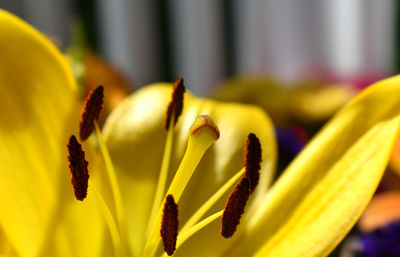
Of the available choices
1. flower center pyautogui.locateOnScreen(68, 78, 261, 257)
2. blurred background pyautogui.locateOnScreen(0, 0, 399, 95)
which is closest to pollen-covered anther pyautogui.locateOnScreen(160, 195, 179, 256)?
flower center pyautogui.locateOnScreen(68, 78, 261, 257)

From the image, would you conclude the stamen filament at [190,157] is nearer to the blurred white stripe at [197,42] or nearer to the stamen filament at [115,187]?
the stamen filament at [115,187]

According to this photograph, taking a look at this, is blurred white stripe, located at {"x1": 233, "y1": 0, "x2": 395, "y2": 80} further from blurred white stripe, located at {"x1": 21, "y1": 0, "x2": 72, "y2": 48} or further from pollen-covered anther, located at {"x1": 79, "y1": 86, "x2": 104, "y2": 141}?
pollen-covered anther, located at {"x1": 79, "y1": 86, "x2": 104, "y2": 141}

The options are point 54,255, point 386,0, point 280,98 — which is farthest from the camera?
point 386,0

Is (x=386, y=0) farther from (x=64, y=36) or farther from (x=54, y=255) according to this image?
(x=54, y=255)

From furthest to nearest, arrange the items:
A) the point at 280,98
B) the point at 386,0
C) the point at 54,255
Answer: the point at 386,0 < the point at 280,98 < the point at 54,255

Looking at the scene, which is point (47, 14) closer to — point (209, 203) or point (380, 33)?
point (380, 33)

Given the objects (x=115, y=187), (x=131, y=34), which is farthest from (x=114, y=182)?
(x=131, y=34)

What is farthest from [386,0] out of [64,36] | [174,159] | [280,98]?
[174,159]
